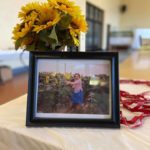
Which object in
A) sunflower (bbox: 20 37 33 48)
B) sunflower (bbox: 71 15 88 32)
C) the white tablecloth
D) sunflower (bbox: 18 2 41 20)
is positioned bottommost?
the white tablecloth

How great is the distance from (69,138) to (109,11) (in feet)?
32.5

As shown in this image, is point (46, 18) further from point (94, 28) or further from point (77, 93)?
point (94, 28)

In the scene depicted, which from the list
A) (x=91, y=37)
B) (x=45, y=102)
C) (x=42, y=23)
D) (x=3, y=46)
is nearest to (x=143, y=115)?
(x=45, y=102)

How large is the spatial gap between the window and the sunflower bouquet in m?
6.47

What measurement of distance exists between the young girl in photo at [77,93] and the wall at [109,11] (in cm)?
696

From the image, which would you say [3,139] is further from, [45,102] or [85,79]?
[85,79]

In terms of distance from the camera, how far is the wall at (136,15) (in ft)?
37.2

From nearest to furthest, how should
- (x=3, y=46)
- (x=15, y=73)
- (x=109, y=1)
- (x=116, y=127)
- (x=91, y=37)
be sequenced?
(x=116, y=127) → (x=3, y=46) → (x=15, y=73) → (x=91, y=37) → (x=109, y=1)

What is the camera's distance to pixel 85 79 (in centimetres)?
72

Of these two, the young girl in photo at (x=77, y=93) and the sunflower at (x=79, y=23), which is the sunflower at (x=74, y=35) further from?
the young girl in photo at (x=77, y=93)

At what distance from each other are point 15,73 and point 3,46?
52 cm

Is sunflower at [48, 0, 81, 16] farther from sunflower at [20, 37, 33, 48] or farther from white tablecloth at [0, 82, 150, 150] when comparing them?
white tablecloth at [0, 82, 150, 150]

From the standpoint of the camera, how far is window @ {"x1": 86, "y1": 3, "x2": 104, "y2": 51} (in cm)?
741

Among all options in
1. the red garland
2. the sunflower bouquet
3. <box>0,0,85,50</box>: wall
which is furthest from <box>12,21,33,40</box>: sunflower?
<box>0,0,85,50</box>: wall
